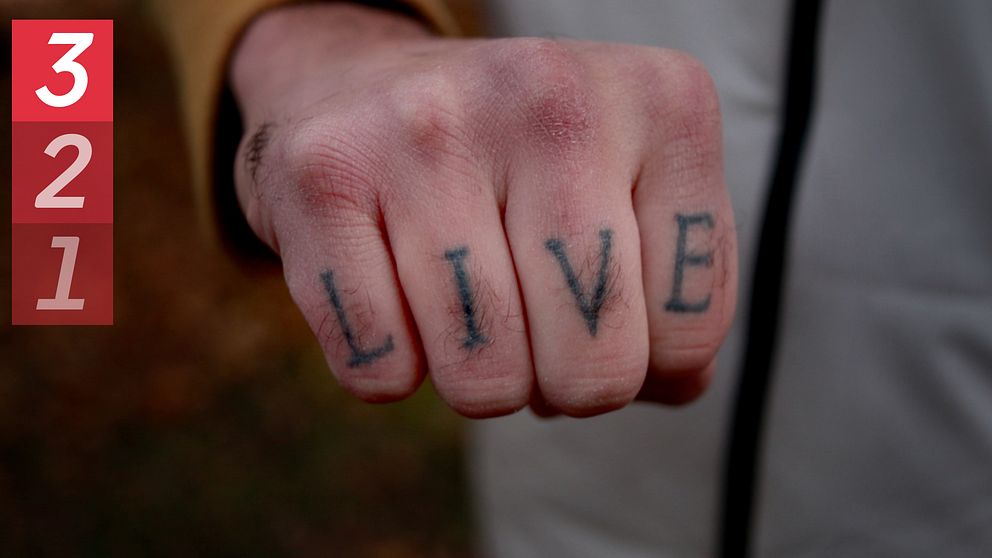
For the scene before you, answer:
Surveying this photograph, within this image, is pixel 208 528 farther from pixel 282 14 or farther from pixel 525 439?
pixel 282 14

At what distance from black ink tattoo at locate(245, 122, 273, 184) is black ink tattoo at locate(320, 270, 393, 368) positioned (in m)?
0.14

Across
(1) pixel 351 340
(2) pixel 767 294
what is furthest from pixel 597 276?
(2) pixel 767 294

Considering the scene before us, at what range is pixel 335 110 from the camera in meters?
0.71

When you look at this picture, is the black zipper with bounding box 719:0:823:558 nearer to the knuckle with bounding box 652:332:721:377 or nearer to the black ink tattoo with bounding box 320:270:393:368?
the knuckle with bounding box 652:332:721:377

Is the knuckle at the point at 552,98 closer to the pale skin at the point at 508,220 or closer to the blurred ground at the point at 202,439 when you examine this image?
the pale skin at the point at 508,220

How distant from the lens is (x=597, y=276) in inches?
26.6

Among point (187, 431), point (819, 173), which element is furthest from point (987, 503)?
point (187, 431)

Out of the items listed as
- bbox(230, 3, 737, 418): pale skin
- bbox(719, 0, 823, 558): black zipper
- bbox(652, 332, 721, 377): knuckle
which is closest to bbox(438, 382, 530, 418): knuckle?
bbox(230, 3, 737, 418): pale skin

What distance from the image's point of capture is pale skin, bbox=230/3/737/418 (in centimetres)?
68

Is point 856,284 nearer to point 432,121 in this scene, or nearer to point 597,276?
point 597,276
